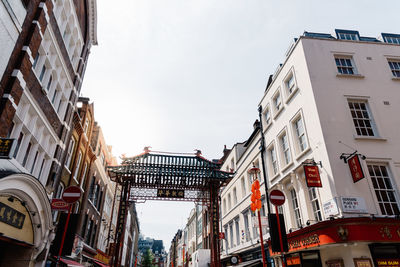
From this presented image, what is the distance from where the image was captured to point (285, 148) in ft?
Result: 54.0

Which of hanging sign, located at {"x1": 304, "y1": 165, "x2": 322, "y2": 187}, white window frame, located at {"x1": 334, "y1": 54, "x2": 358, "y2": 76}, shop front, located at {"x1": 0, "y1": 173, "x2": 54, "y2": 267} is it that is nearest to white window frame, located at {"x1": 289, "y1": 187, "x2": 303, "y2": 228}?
hanging sign, located at {"x1": 304, "y1": 165, "x2": 322, "y2": 187}

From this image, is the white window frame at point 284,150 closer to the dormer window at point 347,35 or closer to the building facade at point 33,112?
the dormer window at point 347,35

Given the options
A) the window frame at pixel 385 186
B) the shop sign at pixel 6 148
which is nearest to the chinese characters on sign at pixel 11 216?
the shop sign at pixel 6 148

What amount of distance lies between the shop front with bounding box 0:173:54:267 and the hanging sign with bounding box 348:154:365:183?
13.5 meters

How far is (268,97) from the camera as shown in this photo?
19781 mm

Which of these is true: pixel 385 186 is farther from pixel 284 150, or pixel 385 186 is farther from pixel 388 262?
pixel 284 150

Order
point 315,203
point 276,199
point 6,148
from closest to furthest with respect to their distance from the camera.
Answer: point 6,148 → point 276,199 → point 315,203

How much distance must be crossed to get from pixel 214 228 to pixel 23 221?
14095mm

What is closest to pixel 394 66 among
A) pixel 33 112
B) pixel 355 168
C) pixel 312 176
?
pixel 355 168

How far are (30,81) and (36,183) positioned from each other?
439 centimetres

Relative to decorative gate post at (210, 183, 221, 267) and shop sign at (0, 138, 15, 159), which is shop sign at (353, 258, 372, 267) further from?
shop sign at (0, 138, 15, 159)

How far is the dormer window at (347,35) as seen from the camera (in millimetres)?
16734

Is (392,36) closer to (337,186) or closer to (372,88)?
(372,88)

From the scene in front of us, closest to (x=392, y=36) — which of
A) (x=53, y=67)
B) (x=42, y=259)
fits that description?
(x=53, y=67)
